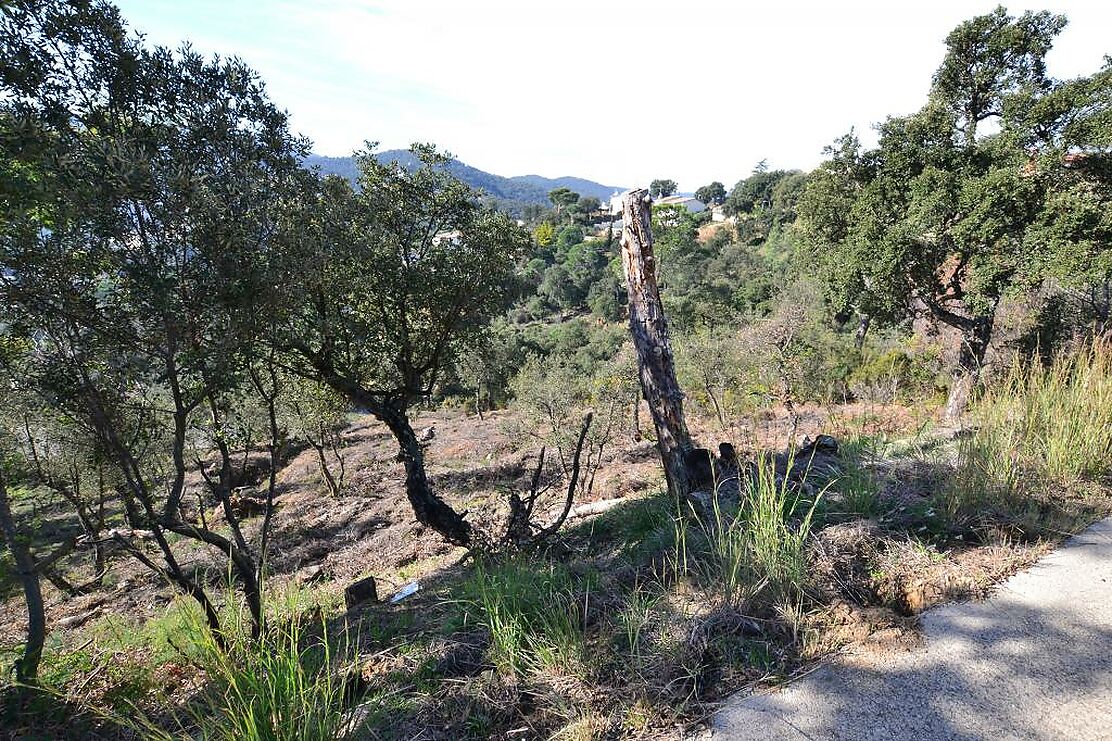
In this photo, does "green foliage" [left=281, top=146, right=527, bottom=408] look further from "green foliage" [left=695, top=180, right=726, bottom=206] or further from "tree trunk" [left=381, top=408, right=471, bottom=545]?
"green foliage" [left=695, top=180, right=726, bottom=206]

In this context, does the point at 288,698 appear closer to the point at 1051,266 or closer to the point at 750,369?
the point at 1051,266

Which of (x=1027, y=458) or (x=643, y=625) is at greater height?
(x=1027, y=458)

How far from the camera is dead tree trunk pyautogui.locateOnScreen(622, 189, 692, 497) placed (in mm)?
4797

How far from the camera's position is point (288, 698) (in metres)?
1.94

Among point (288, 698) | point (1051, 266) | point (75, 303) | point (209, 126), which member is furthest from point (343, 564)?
point (1051, 266)

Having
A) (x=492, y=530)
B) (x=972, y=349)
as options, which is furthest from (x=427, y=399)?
(x=972, y=349)

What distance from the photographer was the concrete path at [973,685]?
1856 mm

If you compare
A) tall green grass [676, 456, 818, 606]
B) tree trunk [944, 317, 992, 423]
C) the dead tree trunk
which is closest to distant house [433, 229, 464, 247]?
the dead tree trunk

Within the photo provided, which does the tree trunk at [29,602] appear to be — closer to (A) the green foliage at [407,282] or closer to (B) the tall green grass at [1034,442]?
(A) the green foliage at [407,282]

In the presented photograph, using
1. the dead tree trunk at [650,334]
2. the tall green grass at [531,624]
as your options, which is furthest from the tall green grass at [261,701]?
the dead tree trunk at [650,334]

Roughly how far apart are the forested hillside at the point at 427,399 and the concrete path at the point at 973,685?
0.42 feet

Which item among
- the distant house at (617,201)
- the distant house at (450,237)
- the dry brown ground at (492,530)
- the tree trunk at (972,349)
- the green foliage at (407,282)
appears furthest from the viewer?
the tree trunk at (972,349)

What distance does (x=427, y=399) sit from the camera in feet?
29.7

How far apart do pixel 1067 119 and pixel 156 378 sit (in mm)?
12786
